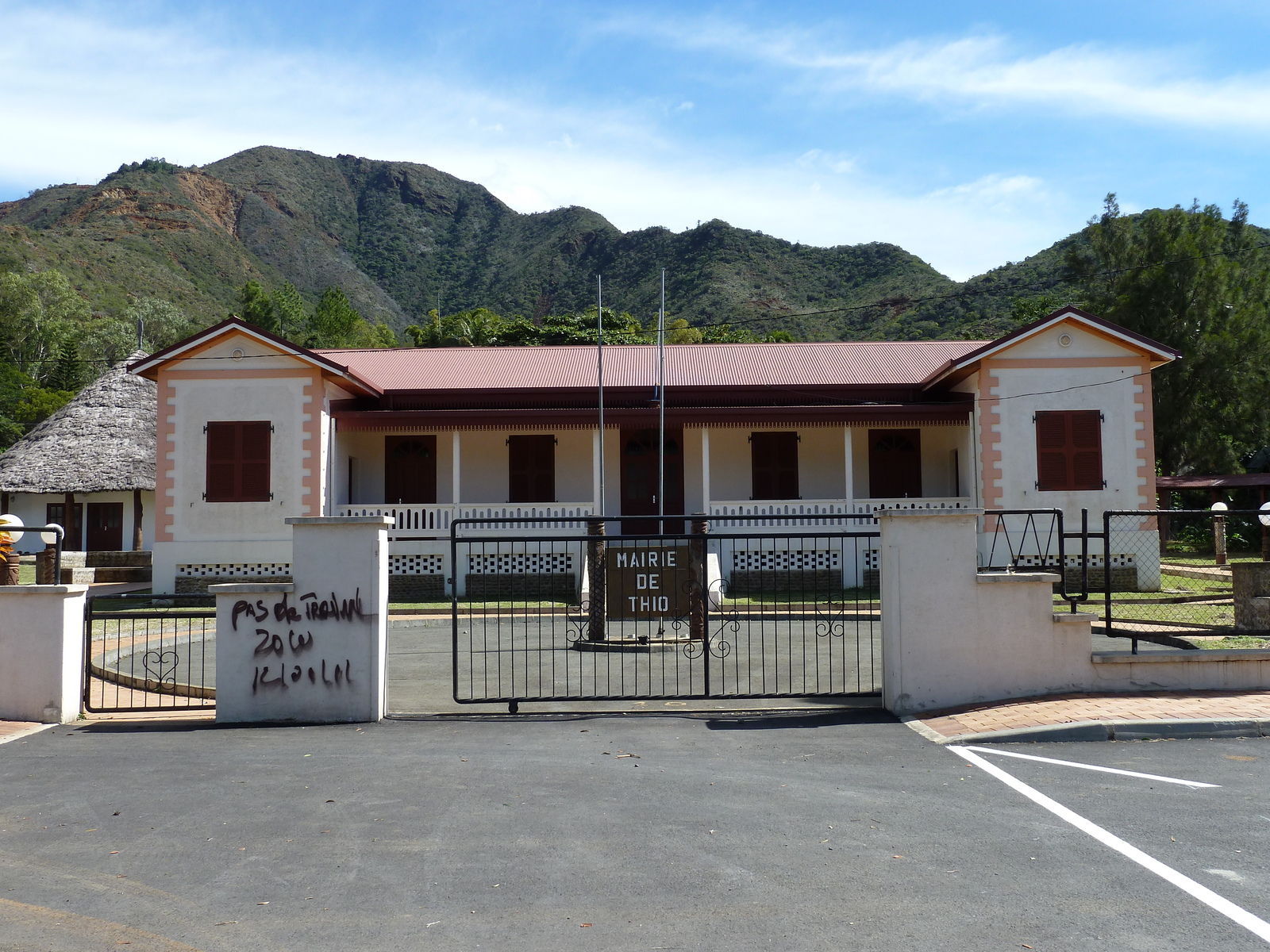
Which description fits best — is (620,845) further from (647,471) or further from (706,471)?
(647,471)

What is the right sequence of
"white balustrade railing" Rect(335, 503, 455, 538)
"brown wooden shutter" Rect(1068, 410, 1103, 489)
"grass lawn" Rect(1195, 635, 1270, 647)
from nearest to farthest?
1. "grass lawn" Rect(1195, 635, 1270, 647)
2. "brown wooden shutter" Rect(1068, 410, 1103, 489)
3. "white balustrade railing" Rect(335, 503, 455, 538)

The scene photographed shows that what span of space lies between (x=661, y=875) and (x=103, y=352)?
63.9 metres

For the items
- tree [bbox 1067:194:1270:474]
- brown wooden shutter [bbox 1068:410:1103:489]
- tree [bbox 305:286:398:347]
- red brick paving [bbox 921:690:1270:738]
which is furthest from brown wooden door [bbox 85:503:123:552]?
tree [bbox 1067:194:1270:474]

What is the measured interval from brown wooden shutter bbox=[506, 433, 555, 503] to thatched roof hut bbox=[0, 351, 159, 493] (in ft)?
42.1

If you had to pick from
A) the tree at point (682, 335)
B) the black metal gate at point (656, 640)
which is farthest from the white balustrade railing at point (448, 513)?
the tree at point (682, 335)

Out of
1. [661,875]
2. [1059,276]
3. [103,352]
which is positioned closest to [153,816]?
[661,875]

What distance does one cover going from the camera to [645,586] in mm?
10414

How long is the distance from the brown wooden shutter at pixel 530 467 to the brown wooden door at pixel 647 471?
174 cm

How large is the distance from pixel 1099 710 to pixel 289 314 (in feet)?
229

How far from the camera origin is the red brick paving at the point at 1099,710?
791 cm

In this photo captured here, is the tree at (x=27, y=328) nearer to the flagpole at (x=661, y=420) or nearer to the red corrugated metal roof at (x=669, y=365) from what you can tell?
the red corrugated metal roof at (x=669, y=365)

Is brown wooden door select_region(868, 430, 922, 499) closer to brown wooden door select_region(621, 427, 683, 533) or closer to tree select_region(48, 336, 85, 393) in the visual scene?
brown wooden door select_region(621, 427, 683, 533)

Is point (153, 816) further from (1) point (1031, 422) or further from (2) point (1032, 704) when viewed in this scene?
(1) point (1031, 422)

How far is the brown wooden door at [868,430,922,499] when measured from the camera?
2272cm
